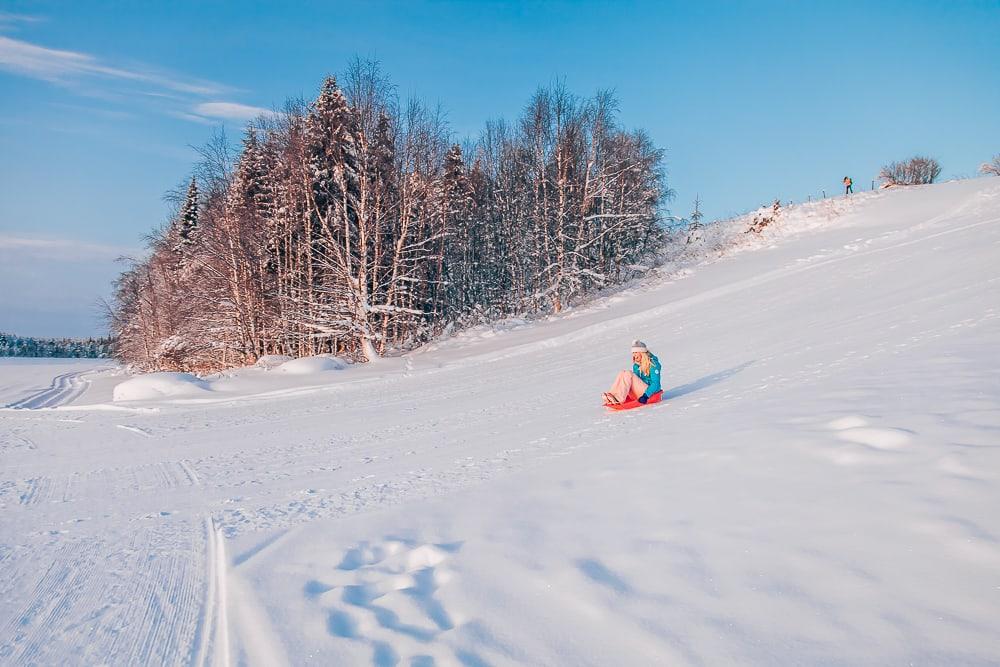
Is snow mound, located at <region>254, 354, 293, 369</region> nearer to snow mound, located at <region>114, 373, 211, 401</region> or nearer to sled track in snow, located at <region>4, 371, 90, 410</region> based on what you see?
snow mound, located at <region>114, 373, 211, 401</region>

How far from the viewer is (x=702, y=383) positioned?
363 inches

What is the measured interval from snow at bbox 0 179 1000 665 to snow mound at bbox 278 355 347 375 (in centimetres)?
679

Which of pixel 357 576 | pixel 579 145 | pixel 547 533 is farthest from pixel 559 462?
→ pixel 579 145

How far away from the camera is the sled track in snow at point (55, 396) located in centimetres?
1951

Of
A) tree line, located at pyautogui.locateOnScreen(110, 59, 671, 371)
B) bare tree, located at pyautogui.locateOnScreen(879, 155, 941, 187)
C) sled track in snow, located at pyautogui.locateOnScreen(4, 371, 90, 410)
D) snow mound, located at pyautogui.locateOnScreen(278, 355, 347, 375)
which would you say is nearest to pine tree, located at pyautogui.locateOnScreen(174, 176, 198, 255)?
tree line, located at pyautogui.locateOnScreen(110, 59, 671, 371)

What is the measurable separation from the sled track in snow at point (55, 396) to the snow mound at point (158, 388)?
398 cm

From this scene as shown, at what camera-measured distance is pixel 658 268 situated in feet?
107

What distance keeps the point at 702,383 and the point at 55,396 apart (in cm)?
2625

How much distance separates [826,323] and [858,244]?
13442mm

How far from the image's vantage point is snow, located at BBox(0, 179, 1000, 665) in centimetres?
263

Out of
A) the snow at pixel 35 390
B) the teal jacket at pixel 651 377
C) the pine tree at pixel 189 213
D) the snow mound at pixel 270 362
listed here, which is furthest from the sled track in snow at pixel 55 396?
the teal jacket at pixel 651 377

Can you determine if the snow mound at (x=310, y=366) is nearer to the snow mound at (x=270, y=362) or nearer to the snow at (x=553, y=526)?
the snow mound at (x=270, y=362)

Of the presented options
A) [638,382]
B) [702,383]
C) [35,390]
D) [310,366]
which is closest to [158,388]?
[310,366]

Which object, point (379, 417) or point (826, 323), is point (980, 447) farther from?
point (826, 323)
